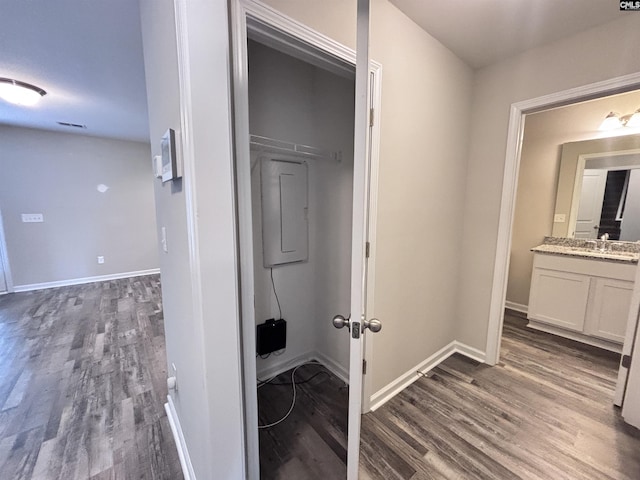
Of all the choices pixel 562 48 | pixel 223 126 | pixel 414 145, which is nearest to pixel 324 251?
pixel 414 145

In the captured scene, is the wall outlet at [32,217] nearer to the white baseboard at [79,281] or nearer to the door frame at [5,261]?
the door frame at [5,261]

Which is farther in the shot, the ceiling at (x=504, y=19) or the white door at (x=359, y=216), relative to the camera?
the ceiling at (x=504, y=19)

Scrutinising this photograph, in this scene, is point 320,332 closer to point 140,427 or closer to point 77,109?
point 140,427

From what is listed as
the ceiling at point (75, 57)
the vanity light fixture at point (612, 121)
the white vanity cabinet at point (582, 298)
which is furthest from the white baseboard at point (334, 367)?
the vanity light fixture at point (612, 121)

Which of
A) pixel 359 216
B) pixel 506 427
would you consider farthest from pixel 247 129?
pixel 506 427

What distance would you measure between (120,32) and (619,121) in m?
4.68

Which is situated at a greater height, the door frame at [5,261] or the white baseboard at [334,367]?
the door frame at [5,261]

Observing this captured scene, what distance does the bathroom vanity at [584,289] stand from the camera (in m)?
2.40

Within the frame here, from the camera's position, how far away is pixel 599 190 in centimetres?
293

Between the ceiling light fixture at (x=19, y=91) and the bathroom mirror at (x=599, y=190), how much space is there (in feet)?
19.5

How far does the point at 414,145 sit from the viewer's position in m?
1.81

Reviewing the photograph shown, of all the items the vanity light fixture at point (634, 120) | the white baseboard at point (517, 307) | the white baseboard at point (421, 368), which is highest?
the vanity light fixture at point (634, 120)

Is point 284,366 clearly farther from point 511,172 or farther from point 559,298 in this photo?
point 559,298

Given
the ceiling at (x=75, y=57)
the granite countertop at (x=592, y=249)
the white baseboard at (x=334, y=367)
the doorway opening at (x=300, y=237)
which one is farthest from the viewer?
the granite countertop at (x=592, y=249)
